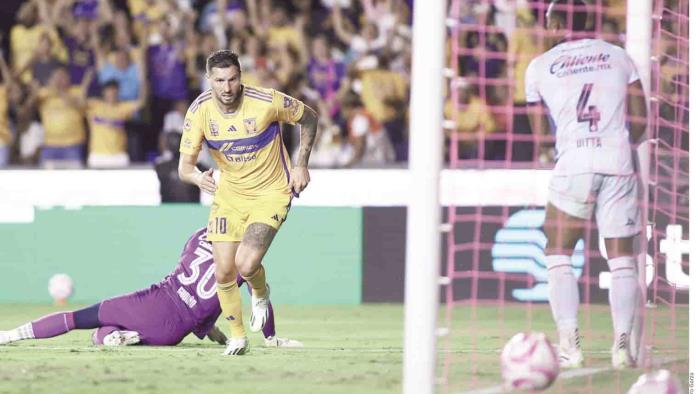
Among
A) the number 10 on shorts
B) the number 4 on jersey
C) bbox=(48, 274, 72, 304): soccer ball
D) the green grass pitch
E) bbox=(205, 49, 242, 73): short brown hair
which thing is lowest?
bbox=(48, 274, 72, 304): soccer ball

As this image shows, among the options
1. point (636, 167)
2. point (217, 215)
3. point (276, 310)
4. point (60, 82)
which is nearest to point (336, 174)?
point (276, 310)

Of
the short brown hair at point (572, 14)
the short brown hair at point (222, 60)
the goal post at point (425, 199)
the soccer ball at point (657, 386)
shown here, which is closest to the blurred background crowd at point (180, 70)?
the short brown hair at point (222, 60)

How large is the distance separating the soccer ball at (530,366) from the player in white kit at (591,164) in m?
1.50

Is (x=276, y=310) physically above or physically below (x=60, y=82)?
below

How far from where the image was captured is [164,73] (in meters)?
15.3

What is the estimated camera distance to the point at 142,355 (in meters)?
8.74

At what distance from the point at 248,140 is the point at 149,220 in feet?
16.7

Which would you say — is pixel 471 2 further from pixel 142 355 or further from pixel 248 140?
pixel 142 355

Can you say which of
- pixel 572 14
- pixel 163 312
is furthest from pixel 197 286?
pixel 572 14

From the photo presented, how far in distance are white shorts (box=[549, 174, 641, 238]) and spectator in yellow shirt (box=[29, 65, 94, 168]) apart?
25.9ft

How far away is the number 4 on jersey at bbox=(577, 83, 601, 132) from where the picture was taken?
26.9 feet

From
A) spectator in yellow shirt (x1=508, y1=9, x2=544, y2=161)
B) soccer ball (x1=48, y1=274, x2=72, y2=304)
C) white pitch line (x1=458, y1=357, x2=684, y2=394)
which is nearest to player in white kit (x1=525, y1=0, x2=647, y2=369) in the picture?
white pitch line (x1=458, y1=357, x2=684, y2=394)

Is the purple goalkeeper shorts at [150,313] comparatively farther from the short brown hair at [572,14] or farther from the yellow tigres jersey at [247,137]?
the short brown hair at [572,14]

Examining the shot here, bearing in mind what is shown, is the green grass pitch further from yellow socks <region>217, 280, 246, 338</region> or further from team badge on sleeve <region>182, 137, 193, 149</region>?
team badge on sleeve <region>182, 137, 193, 149</region>
